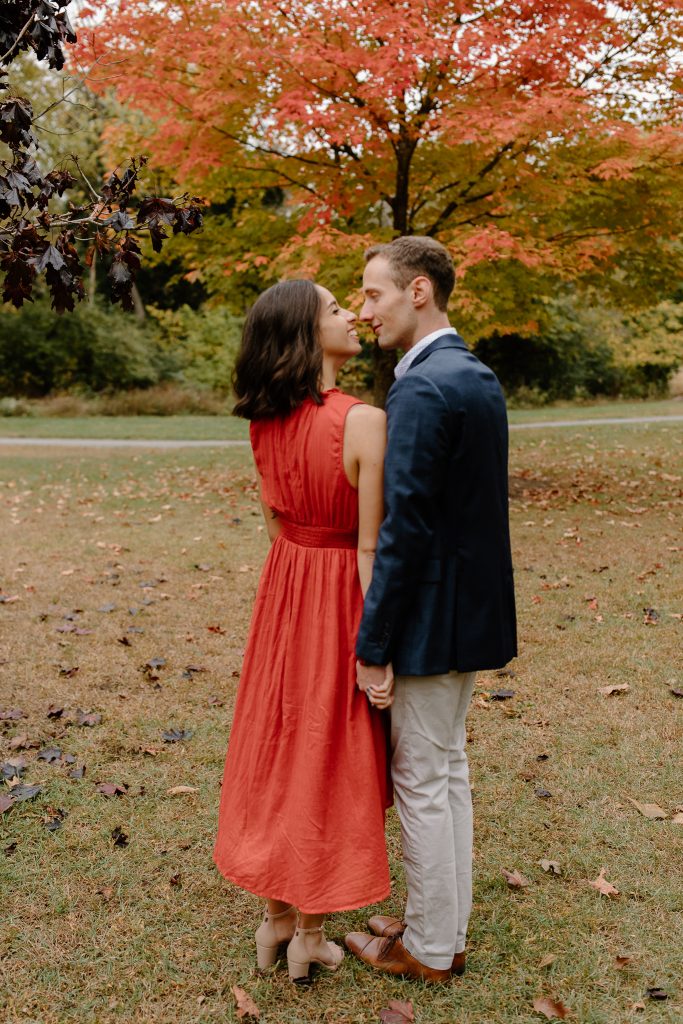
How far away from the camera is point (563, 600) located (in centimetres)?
658

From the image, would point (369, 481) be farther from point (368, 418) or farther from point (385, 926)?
point (385, 926)

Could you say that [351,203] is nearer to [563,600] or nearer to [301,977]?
[563,600]

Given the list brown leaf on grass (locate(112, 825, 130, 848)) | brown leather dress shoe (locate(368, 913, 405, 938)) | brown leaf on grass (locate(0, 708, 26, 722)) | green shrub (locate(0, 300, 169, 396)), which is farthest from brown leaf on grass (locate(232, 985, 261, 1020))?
green shrub (locate(0, 300, 169, 396))

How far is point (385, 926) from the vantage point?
114 inches

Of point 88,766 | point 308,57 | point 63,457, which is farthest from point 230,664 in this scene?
point 63,457

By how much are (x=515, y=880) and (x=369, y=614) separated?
1.48 metres

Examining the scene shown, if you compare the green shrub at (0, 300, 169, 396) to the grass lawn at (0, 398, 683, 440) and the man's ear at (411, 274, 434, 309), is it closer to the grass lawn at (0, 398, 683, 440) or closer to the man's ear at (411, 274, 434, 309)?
the grass lawn at (0, 398, 683, 440)

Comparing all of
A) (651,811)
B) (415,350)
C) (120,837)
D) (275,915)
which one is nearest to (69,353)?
(120,837)

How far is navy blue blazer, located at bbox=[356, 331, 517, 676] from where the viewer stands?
227 cm

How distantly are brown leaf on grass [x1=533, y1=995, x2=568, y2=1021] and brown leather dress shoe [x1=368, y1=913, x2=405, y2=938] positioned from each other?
48 centimetres

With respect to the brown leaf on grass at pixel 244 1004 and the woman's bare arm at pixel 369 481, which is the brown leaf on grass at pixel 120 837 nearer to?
the brown leaf on grass at pixel 244 1004

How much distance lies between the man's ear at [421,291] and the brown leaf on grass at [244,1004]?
6.90 feet

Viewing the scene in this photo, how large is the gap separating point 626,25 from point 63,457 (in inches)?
428

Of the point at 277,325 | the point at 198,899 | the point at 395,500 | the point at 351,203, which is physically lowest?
the point at 198,899
